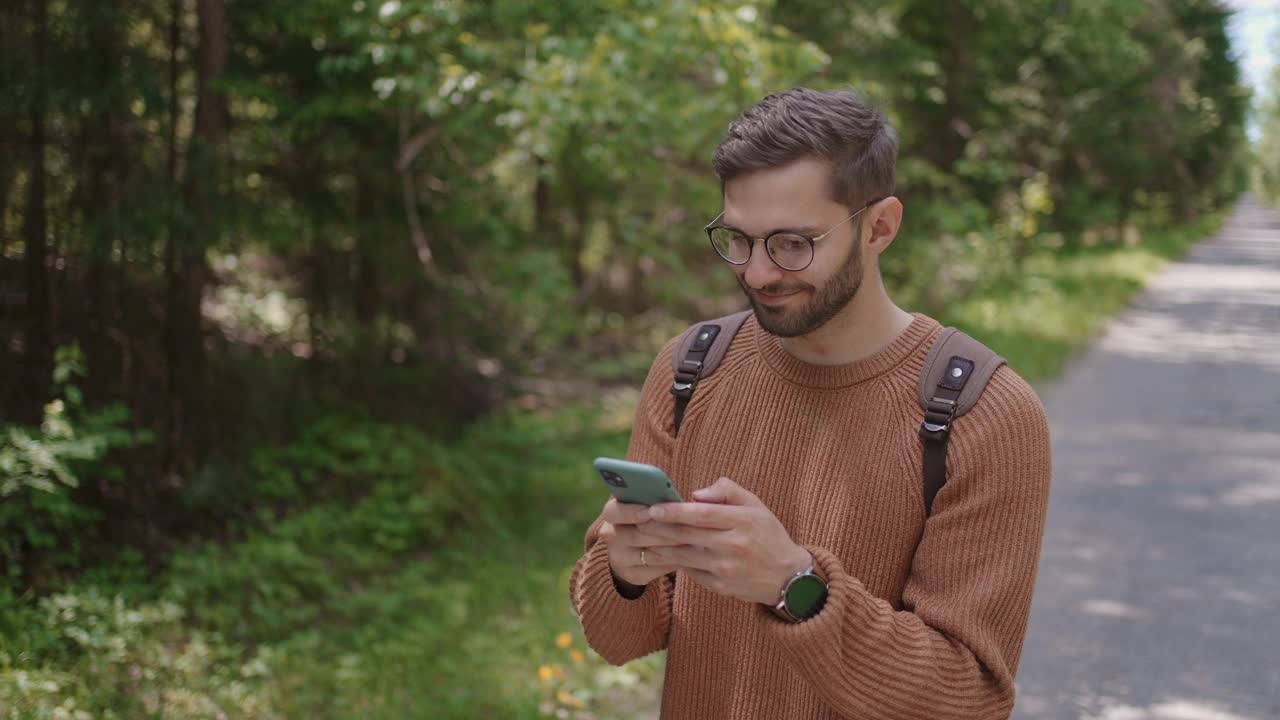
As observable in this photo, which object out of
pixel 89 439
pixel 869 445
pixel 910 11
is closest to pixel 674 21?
pixel 89 439

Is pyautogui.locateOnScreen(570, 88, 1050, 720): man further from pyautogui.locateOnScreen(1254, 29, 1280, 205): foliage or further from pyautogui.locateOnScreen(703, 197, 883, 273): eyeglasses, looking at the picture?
pyautogui.locateOnScreen(1254, 29, 1280, 205): foliage

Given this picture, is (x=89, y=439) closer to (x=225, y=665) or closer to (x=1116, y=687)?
(x=225, y=665)

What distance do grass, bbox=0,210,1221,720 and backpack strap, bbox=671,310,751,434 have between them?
2.74 m

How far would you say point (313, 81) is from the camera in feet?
23.2

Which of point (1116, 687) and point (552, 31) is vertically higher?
point (552, 31)

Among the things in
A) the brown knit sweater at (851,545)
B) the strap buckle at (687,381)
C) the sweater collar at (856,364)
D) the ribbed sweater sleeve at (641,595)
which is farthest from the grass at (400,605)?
the sweater collar at (856,364)

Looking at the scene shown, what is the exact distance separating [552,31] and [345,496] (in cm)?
353

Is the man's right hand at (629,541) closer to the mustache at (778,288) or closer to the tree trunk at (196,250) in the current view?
the mustache at (778,288)

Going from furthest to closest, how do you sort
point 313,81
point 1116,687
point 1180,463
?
point 1180,463
point 313,81
point 1116,687

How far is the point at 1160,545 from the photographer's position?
612cm

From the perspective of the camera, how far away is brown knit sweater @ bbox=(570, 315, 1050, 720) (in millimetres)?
1646

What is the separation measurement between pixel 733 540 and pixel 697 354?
0.61m

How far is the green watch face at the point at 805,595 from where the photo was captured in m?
1.60

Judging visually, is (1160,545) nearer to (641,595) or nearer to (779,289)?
(641,595)
